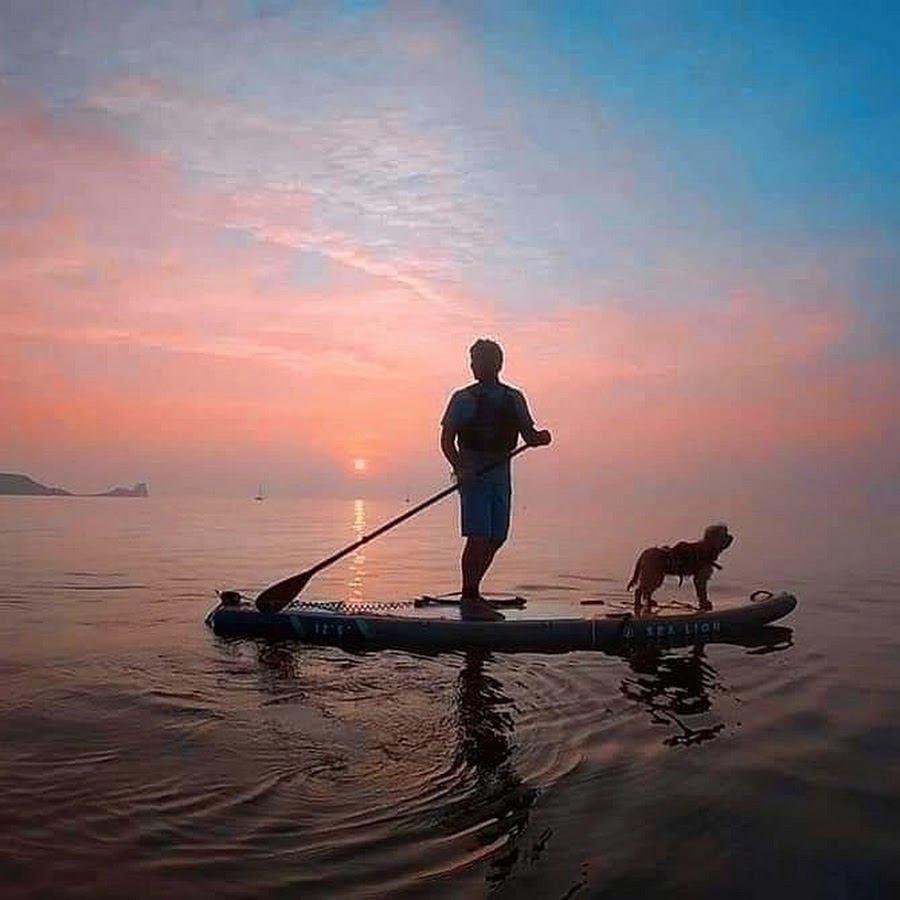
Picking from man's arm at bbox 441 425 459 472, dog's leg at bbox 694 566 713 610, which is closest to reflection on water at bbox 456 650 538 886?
man's arm at bbox 441 425 459 472

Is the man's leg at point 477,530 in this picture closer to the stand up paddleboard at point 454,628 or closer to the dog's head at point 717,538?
the stand up paddleboard at point 454,628

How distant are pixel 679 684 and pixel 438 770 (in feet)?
10.7

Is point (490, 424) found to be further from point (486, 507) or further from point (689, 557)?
point (689, 557)

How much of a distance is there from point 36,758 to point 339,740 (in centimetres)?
165

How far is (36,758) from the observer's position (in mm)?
4707

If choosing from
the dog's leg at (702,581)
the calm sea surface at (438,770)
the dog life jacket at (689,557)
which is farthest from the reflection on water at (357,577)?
the calm sea surface at (438,770)

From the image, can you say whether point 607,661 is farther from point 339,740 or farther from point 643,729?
point 339,740

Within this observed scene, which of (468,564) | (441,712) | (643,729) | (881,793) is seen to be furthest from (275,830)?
(468,564)

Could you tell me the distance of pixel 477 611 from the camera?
9.39 metres

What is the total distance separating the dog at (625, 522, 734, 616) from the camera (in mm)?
10086

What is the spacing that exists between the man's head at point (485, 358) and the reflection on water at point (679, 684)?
11.0ft

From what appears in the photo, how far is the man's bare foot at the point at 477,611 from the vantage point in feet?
30.1

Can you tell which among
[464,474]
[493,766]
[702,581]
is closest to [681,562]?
[702,581]

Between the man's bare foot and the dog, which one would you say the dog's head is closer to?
the dog
